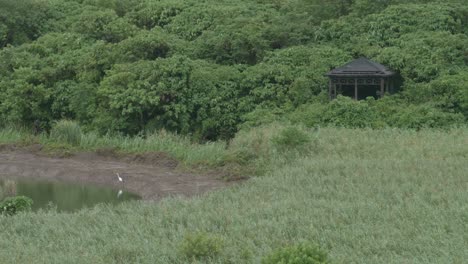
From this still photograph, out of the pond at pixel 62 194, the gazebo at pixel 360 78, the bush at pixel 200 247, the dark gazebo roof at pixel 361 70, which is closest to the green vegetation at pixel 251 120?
the bush at pixel 200 247

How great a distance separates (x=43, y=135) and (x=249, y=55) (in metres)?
6.11

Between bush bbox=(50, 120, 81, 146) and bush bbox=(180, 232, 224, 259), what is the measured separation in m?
11.5

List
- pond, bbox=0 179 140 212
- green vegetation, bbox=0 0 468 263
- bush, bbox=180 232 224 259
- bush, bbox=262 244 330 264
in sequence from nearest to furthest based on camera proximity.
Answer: bush, bbox=262 244 330 264 < bush, bbox=180 232 224 259 < green vegetation, bbox=0 0 468 263 < pond, bbox=0 179 140 212

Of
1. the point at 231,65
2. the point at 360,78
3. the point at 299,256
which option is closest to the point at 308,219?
the point at 299,256

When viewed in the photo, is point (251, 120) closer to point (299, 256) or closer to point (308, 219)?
point (308, 219)

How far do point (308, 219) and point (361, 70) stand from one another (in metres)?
9.83

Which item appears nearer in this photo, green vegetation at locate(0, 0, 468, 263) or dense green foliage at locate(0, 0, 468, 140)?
green vegetation at locate(0, 0, 468, 263)

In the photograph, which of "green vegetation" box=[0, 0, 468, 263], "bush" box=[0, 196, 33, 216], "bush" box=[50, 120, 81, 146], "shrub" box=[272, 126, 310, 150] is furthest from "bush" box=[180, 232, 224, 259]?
"bush" box=[50, 120, 81, 146]

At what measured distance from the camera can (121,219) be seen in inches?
473

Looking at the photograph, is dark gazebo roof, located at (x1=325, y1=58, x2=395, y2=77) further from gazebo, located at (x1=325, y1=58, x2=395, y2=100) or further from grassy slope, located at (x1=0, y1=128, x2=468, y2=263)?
grassy slope, located at (x1=0, y1=128, x2=468, y2=263)

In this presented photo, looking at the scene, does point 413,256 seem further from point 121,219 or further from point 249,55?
point 249,55

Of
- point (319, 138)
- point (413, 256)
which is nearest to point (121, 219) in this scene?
point (413, 256)

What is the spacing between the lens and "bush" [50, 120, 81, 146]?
20484 mm

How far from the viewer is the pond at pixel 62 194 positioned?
15280mm
